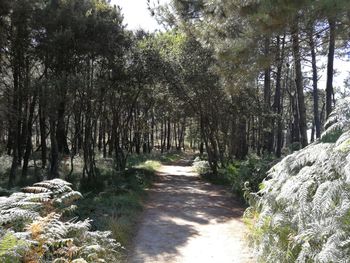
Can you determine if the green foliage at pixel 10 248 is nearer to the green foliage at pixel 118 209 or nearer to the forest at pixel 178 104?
the forest at pixel 178 104

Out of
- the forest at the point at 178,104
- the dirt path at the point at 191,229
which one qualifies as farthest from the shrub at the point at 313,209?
the dirt path at the point at 191,229

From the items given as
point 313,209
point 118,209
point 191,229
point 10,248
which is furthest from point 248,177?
point 10,248

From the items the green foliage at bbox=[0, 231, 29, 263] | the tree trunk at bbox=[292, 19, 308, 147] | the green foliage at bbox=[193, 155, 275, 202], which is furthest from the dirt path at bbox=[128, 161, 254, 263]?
the tree trunk at bbox=[292, 19, 308, 147]

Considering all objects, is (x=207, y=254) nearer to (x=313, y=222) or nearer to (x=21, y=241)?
(x=313, y=222)

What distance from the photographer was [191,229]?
29.4 ft

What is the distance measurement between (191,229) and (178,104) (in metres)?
12.9

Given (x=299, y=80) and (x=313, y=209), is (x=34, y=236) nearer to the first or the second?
(x=313, y=209)

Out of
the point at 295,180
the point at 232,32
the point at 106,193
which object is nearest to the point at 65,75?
the point at 106,193

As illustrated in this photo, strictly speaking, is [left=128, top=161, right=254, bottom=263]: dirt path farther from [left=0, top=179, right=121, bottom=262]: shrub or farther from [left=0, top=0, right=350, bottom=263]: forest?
[left=0, top=179, right=121, bottom=262]: shrub

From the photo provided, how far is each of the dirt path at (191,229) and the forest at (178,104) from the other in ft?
1.19

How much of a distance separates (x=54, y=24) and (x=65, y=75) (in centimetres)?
170

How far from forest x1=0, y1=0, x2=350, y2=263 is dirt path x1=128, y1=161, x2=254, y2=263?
363 mm

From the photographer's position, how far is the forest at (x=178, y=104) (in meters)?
4.77

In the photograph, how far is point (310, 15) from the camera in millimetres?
8320
